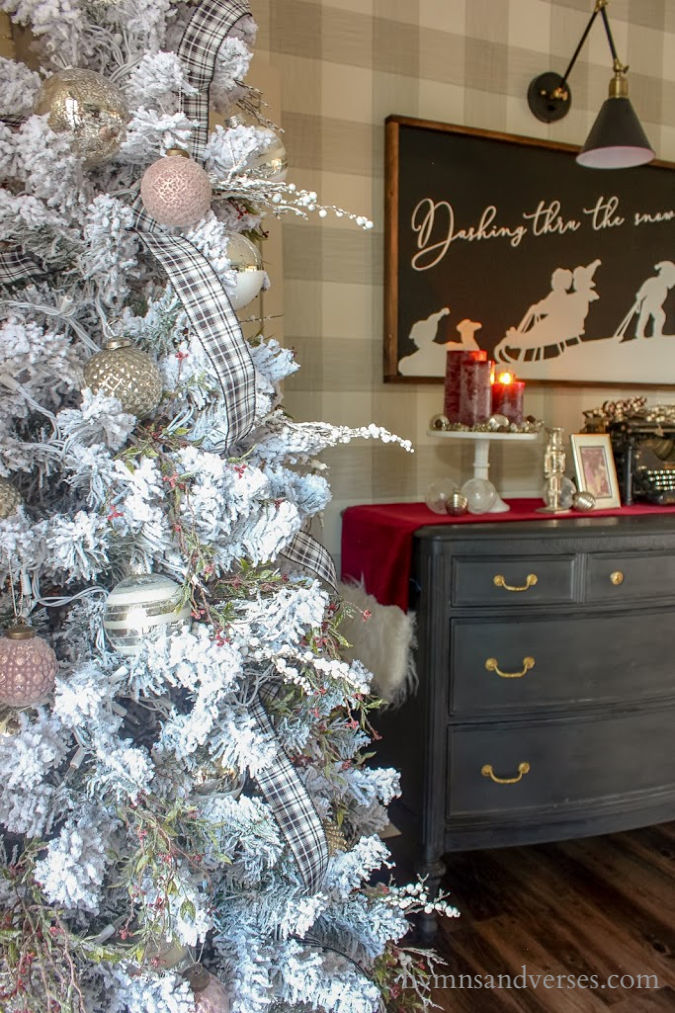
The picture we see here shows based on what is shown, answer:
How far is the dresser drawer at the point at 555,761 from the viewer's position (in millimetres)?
1719

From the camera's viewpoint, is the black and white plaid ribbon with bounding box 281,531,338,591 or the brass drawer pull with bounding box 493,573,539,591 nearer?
the black and white plaid ribbon with bounding box 281,531,338,591

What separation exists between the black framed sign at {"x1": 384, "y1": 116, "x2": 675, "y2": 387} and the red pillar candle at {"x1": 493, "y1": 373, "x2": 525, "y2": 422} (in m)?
0.22

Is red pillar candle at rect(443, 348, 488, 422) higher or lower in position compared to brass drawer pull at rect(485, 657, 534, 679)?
higher

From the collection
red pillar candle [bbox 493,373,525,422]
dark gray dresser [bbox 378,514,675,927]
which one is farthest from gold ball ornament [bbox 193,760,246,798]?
red pillar candle [bbox 493,373,525,422]

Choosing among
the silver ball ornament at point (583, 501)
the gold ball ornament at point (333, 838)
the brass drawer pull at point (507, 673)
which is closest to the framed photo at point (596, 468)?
the silver ball ornament at point (583, 501)

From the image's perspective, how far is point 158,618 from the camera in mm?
708

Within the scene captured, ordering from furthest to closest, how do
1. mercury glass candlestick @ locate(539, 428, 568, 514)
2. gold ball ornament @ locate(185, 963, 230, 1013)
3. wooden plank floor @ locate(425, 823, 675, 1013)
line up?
mercury glass candlestick @ locate(539, 428, 568, 514)
wooden plank floor @ locate(425, 823, 675, 1013)
gold ball ornament @ locate(185, 963, 230, 1013)

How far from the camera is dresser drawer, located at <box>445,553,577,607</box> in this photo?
1665 millimetres

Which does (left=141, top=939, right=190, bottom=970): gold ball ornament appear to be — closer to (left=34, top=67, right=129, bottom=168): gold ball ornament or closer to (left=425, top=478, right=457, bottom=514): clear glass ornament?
(left=34, top=67, right=129, bottom=168): gold ball ornament

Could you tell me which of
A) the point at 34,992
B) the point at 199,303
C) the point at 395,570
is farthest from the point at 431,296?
the point at 34,992

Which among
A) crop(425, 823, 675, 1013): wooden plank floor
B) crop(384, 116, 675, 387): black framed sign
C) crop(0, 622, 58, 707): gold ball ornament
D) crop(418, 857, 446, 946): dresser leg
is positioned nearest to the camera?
crop(0, 622, 58, 707): gold ball ornament

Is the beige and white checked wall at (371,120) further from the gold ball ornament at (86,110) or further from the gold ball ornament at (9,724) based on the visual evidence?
the gold ball ornament at (9,724)

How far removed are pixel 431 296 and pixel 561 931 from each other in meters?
1.62

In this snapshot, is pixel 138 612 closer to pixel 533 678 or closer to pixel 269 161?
pixel 269 161
